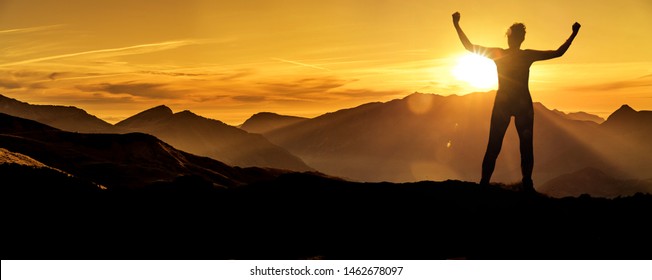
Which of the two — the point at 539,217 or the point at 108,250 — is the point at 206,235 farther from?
the point at 539,217

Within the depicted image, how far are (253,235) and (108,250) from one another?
2.76 meters

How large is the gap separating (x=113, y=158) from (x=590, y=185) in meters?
130

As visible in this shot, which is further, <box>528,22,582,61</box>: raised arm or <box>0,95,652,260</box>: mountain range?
<box>528,22,582,61</box>: raised arm

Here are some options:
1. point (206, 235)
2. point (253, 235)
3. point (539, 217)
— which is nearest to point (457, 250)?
point (539, 217)

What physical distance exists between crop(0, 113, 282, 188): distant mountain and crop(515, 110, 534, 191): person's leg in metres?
41.7

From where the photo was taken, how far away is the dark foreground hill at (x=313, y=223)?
1237 centimetres

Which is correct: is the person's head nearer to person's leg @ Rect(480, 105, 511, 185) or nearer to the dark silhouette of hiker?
the dark silhouette of hiker

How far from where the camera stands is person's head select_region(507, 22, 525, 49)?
15.2m

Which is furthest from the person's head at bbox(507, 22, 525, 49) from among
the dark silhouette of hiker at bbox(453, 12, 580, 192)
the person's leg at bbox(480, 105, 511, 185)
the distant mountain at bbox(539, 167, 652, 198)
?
the distant mountain at bbox(539, 167, 652, 198)

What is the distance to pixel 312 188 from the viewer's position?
15531mm

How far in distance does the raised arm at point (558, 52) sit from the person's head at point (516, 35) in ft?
1.14

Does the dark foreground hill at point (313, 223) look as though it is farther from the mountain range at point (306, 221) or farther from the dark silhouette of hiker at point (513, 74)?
the dark silhouette of hiker at point (513, 74)

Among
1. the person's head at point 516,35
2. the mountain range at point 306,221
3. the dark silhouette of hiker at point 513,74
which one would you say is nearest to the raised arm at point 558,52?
the dark silhouette of hiker at point 513,74

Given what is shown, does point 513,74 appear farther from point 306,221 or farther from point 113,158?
point 113,158
